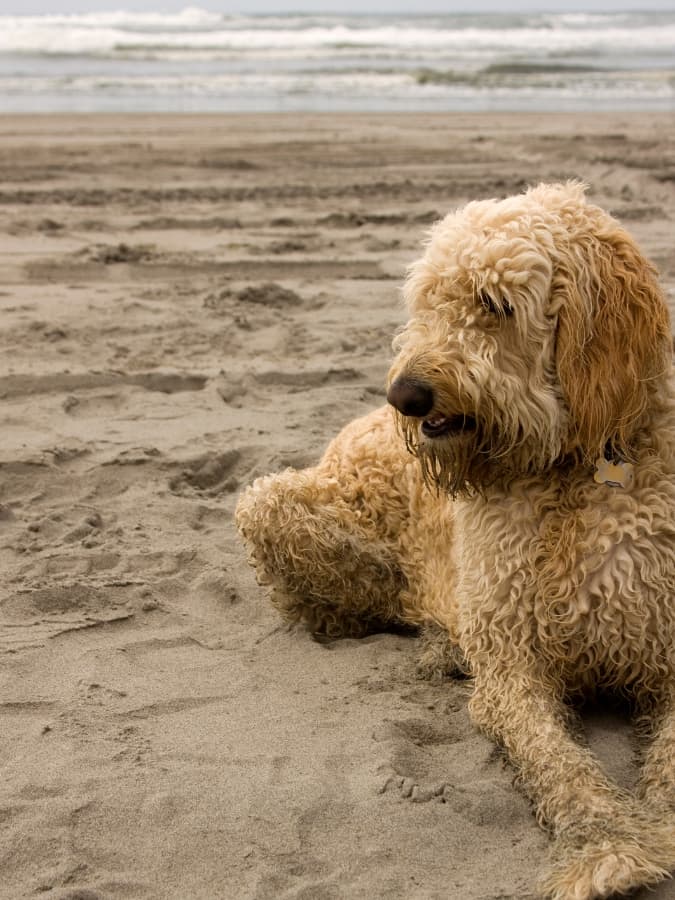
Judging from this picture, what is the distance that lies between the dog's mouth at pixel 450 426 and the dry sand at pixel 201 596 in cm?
107

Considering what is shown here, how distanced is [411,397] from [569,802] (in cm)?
127

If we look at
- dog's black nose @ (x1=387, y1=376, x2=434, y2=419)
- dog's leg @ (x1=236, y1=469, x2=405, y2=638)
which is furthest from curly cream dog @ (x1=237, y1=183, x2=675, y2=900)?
dog's leg @ (x1=236, y1=469, x2=405, y2=638)

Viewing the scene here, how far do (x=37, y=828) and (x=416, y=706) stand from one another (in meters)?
1.40

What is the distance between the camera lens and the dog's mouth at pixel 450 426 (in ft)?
11.8

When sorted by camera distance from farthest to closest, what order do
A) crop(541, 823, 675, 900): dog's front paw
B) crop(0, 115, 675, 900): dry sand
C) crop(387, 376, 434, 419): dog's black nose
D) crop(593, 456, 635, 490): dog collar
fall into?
1. crop(593, 456, 635, 490): dog collar
2. crop(387, 376, 434, 419): dog's black nose
3. crop(0, 115, 675, 900): dry sand
4. crop(541, 823, 675, 900): dog's front paw

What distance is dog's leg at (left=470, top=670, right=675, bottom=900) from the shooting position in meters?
3.10

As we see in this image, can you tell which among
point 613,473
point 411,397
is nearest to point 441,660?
point 613,473

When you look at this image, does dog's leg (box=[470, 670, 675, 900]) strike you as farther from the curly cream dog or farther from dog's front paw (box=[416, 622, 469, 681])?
dog's front paw (box=[416, 622, 469, 681])

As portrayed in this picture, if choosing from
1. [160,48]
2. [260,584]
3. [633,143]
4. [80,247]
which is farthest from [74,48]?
[260,584]

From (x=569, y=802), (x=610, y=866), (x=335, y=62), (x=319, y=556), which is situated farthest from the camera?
(x=335, y=62)

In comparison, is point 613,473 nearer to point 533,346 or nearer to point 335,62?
point 533,346

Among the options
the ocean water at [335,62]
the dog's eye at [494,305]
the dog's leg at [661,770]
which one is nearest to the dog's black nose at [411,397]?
the dog's eye at [494,305]

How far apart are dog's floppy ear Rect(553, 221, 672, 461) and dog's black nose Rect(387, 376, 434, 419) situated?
16.3 inches

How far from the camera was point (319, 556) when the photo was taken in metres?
4.67
